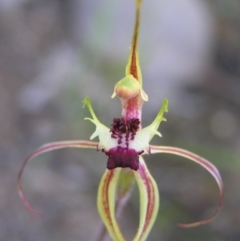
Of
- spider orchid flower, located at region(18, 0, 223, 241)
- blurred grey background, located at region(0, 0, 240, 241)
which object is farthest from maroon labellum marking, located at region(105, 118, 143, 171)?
blurred grey background, located at region(0, 0, 240, 241)

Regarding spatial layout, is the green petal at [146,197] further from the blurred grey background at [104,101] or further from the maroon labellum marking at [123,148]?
the blurred grey background at [104,101]

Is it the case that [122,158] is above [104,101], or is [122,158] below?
below

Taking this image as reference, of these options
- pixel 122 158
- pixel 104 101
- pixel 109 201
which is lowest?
pixel 109 201

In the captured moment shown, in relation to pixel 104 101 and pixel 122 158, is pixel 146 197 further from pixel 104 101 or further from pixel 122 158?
pixel 104 101

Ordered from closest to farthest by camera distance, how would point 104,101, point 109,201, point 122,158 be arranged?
point 122,158
point 109,201
point 104,101

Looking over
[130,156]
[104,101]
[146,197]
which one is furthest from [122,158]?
[104,101]

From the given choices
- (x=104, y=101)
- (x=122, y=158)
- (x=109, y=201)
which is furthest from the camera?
(x=104, y=101)

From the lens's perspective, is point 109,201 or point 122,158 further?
point 109,201
